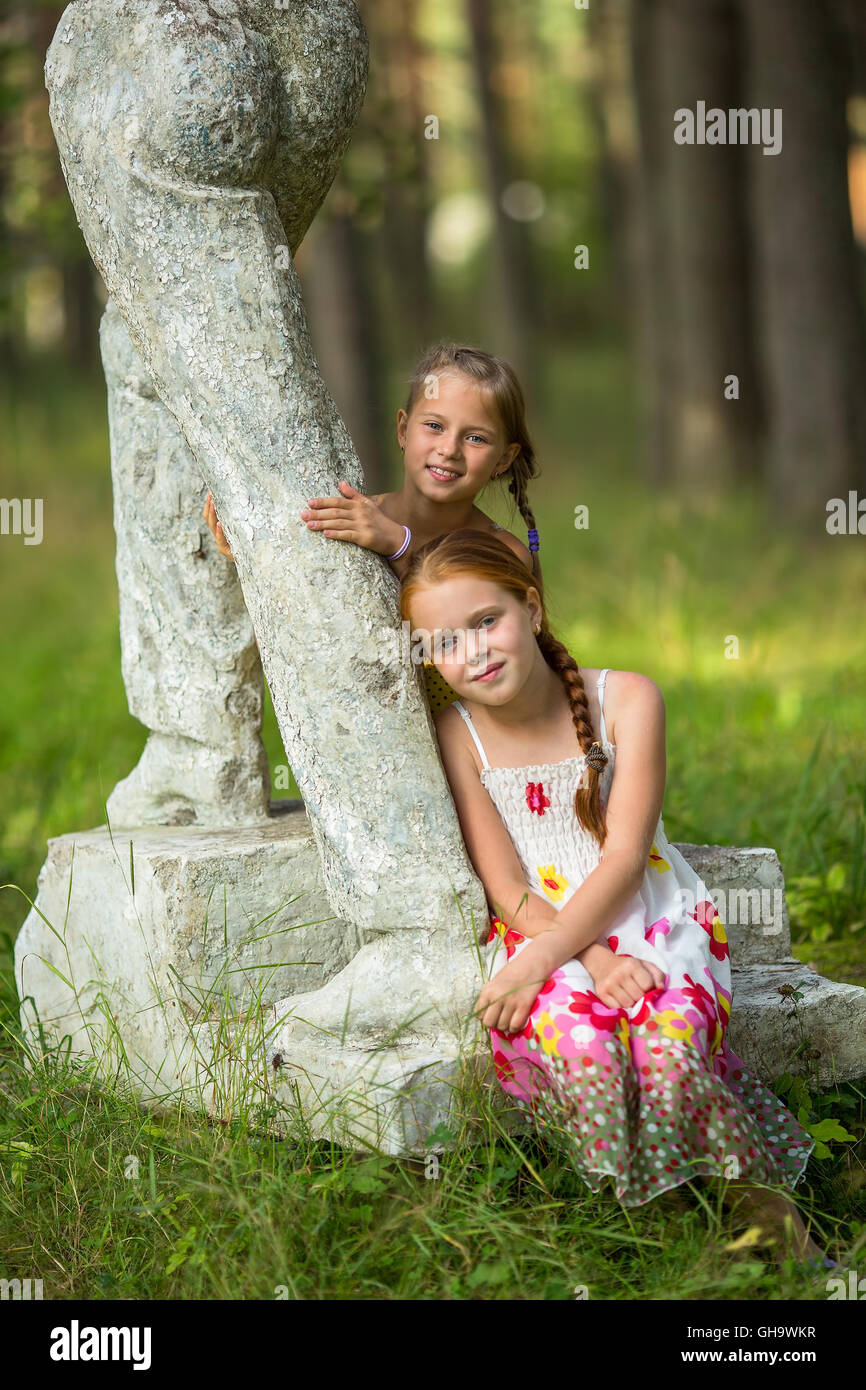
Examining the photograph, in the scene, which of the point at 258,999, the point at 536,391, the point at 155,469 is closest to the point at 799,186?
the point at 155,469

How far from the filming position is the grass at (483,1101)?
2.62m

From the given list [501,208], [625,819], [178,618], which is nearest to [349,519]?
[178,618]

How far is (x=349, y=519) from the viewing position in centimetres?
294

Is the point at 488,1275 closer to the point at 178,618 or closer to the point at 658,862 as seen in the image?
the point at 658,862

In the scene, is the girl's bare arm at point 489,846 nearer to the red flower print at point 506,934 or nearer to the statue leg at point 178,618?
the red flower print at point 506,934

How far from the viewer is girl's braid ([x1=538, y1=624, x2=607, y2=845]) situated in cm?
298

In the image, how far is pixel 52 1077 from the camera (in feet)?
10.9

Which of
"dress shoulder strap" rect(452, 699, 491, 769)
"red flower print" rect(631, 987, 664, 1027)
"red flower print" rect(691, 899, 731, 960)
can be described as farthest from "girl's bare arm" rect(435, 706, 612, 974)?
"red flower print" rect(691, 899, 731, 960)

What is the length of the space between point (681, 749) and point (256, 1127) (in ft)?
10.0

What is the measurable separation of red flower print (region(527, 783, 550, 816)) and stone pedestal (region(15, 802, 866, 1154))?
0.28 m

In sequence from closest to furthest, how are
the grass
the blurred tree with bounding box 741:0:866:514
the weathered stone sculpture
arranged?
1. the grass
2. the weathered stone sculpture
3. the blurred tree with bounding box 741:0:866:514

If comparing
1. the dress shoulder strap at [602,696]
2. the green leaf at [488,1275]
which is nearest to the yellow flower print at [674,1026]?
the green leaf at [488,1275]

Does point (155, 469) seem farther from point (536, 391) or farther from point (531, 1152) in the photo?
point (536, 391)

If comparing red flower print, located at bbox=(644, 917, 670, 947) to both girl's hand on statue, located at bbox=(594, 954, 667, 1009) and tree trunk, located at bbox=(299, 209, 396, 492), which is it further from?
tree trunk, located at bbox=(299, 209, 396, 492)
